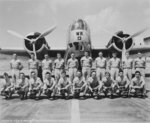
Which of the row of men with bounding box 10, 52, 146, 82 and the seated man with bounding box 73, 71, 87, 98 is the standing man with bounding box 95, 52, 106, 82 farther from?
the seated man with bounding box 73, 71, 87, 98

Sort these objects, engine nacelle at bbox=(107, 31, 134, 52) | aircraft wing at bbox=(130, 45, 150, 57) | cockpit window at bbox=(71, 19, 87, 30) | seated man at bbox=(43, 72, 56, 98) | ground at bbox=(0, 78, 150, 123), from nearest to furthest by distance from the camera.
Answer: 1. ground at bbox=(0, 78, 150, 123)
2. seated man at bbox=(43, 72, 56, 98)
3. cockpit window at bbox=(71, 19, 87, 30)
4. engine nacelle at bbox=(107, 31, 134, 52)
5. aircraft wing at bbox=(130, 45, 150, 57)

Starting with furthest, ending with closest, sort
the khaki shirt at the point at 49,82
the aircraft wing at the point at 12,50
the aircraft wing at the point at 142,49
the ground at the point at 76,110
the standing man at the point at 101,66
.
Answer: the aircraft wing at the point at 142,49, the aircraft wing at the point at 12,50, the standing man at the point at 101,66, the khaki shirt at the point at 49,82, the ground at the point at 76,110

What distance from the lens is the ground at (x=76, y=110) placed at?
746 centimetres

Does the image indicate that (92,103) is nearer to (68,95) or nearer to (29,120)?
(68,95)

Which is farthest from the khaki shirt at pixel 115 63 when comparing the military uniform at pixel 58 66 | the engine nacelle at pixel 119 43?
the engine nacelle at pixel 119 43

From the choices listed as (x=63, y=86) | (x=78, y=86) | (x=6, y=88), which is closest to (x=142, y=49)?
(x=78, y=86)

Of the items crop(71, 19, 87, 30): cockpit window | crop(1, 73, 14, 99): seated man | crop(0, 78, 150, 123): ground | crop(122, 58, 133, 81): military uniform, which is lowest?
crop(0, 78, 150, 123): ground

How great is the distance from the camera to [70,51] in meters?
15.2

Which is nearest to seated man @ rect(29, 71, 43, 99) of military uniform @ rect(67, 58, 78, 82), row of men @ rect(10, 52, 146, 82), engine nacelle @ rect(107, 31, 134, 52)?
row of men @ rect(10, 52, 146, 82)

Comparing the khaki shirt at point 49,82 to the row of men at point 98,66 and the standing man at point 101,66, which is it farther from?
the standing man at point 101,66

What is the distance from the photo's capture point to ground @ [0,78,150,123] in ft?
24.5

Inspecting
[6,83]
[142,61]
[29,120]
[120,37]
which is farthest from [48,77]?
[120,37]

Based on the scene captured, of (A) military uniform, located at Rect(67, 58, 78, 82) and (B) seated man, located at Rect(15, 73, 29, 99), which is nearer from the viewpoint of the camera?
(B) seated man, located at Rect(15, 73, 29, 99)

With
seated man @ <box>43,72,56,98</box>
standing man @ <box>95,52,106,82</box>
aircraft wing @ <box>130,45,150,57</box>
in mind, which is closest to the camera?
seated man @ <box>43,72,56,98</box>
